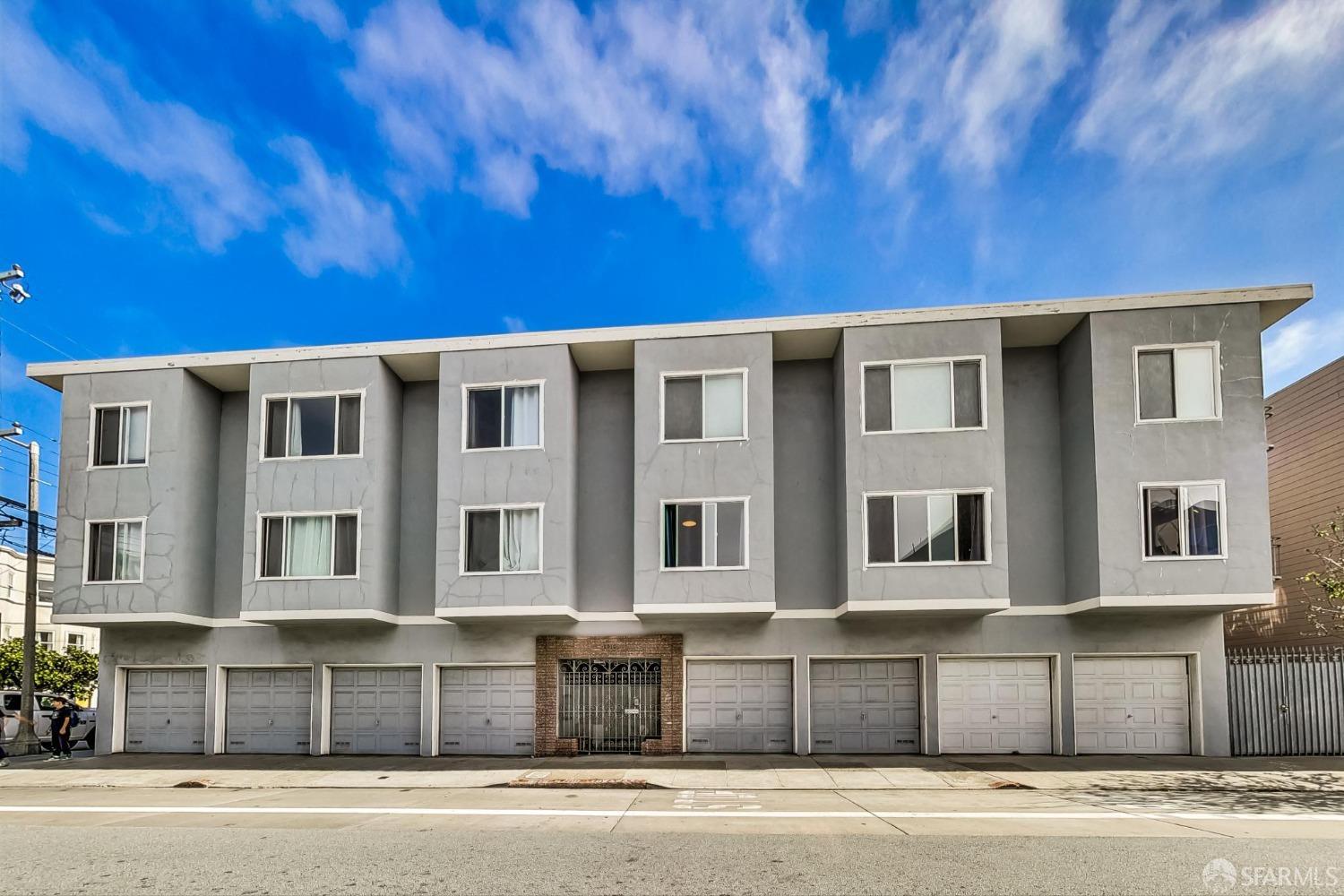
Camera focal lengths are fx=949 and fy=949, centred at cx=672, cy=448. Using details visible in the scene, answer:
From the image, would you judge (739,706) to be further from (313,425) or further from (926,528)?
(313,425)

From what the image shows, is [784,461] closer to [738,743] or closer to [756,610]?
[756,610]

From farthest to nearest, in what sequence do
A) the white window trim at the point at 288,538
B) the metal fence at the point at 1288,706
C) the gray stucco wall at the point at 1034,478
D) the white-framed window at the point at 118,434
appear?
the white-framed window at the point at 118,434 → the white window trim at the point at 288,538 → the gray stucco wall at the point at 1034,478 → the metal fence at the point at 1288,706

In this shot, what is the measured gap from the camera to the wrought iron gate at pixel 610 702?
812 inches

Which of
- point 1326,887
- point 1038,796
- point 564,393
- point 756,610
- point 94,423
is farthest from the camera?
point 94,423

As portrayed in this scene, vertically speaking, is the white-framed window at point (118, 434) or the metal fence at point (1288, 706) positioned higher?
the white-framed window at point (118, 434)

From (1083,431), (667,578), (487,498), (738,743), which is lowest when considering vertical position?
(738,743)

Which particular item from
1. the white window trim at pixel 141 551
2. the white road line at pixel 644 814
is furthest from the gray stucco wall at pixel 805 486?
the white window trim at pixel 141 551

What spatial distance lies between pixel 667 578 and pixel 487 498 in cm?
431

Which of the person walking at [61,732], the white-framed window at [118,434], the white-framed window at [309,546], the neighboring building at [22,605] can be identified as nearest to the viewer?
the white-framed window at [309,546]

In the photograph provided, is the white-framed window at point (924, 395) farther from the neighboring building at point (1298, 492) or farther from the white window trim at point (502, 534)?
the neighboring building at point (1298, 492)

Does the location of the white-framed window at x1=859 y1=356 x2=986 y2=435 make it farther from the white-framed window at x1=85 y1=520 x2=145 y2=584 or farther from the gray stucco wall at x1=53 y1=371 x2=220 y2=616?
the white-framed window at x1=85 y1=520 x2=145 y2=584

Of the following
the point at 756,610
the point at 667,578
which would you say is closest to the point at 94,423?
the point at 667,578

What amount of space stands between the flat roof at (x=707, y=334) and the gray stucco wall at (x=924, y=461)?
0.40 meters

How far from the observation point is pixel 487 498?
20.5 m
